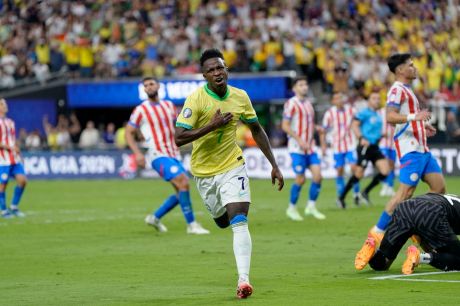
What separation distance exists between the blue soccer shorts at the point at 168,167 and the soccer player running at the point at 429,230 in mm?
6603

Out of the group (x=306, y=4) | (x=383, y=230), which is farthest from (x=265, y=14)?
(x=383, y=230)

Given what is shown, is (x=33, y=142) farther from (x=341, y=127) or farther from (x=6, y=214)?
(x=341, y=127)

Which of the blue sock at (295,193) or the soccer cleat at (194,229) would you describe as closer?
the soccer cleat at (194,229)

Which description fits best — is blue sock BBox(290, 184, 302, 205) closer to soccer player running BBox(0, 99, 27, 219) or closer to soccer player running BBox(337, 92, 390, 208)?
soccer player running BBox(337, 92, 390, 208)

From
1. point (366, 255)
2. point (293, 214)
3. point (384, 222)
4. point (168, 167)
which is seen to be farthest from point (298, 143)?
point (366, 255)

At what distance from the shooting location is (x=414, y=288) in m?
11.2

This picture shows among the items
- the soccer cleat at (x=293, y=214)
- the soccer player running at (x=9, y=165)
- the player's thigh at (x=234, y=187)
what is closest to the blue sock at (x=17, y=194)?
the soccer player running at (x=9, y=165)

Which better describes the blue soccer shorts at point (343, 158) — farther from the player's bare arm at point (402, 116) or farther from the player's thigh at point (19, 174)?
the player's bare arm at point (402, 116)

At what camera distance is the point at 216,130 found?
11.7 metres

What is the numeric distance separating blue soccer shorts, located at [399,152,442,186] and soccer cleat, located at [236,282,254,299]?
4.39 meters

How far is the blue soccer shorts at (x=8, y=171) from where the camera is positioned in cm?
2389

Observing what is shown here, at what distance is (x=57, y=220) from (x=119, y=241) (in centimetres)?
504

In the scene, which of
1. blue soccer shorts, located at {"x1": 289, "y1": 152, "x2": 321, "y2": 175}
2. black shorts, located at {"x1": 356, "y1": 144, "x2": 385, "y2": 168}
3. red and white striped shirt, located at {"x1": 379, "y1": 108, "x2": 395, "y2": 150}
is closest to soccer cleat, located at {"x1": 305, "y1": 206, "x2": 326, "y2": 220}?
blue soccer shorts, located at {"x1": 289, "y1": 152, "x2": 321, "y2": 175}

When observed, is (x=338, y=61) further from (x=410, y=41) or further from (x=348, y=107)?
(x=348, y=107)
